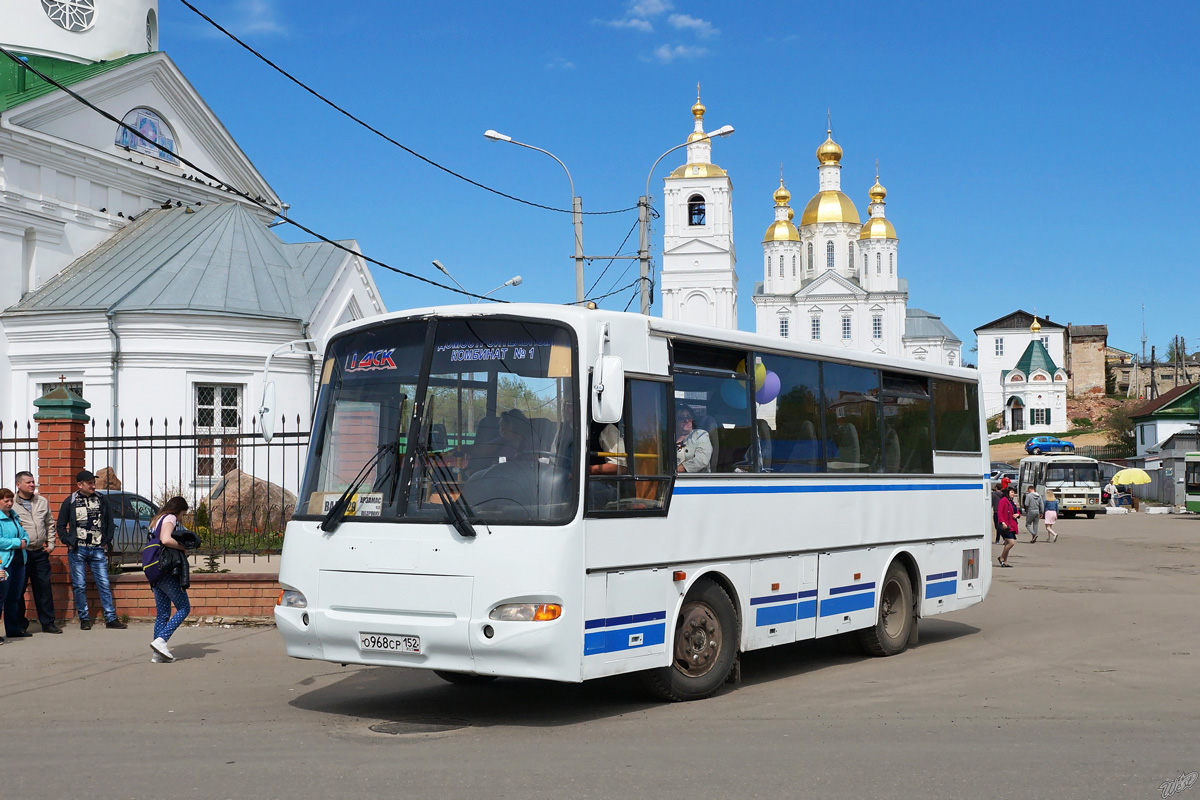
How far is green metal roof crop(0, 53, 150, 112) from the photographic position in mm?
30719

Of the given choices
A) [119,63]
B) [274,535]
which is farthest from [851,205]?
[274,535]

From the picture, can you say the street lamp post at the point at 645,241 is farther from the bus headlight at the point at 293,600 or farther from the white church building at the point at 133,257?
the bus headlight at the point at 293,600

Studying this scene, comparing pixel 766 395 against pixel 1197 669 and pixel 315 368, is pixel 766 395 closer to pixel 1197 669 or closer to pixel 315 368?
pixel 1197 669

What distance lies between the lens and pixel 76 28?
3275 cm

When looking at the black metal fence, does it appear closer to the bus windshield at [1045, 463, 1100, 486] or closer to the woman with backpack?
the woman with backpack

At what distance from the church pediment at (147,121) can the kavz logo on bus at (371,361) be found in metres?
23.3

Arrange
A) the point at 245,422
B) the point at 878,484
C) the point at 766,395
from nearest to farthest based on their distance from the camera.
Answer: the point at 766,395, the point at 878,484, the point at 245,422

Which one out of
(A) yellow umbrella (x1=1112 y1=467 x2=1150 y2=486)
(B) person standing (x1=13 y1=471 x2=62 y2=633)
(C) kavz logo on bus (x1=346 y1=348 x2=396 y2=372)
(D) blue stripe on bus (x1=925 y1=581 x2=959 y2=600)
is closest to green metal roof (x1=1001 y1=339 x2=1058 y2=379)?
(A) yellow umbrella (x1=1112 y1=467 x2=1150 y2=486)

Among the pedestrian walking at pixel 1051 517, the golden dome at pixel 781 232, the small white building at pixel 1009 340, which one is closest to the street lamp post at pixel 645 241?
the pedestrian walking at pixel 1051 517

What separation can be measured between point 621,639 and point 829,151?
116 metres

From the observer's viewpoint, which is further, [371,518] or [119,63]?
[119,63]

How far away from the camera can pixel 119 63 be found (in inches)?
1260

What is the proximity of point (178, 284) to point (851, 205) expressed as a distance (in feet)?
327

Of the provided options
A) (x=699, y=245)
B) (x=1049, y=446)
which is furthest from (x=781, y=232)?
(x=1049, y=446)
